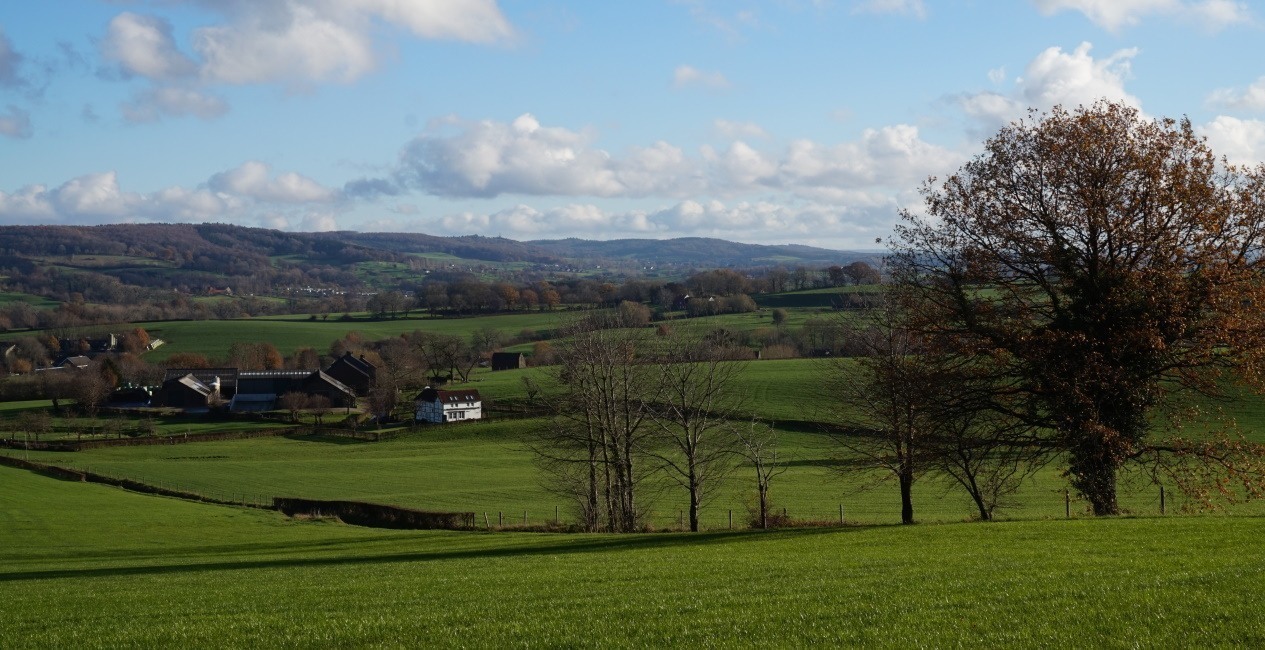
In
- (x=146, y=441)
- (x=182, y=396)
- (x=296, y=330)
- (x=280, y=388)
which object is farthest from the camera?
(x=296, y=330)

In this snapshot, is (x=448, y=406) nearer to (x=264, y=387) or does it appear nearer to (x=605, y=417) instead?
(x=264, y=387)

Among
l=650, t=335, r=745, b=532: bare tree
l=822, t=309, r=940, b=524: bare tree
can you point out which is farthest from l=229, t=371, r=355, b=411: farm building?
l=822, t=309, r=940, b=524: bare tree

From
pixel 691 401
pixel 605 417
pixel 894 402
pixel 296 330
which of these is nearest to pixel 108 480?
pixel 605 417

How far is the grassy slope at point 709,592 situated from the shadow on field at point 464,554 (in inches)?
4.8

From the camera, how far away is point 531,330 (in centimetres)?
13375

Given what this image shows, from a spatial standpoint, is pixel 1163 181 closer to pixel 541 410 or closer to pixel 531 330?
pixel 541 410

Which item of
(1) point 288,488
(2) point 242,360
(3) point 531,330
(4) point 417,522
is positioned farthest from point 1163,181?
(2) point 242,360

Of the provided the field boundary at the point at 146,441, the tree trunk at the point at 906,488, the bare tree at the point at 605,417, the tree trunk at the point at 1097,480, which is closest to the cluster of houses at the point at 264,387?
the field boundary at the point at 146,441

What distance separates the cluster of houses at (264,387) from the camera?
10725cm

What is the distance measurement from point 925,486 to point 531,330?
282ft

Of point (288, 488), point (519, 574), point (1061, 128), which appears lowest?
point (288, 488)

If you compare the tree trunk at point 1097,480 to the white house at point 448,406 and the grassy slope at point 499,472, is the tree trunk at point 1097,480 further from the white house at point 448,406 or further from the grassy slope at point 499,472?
the white house at point 448,406

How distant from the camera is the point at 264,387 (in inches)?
4525

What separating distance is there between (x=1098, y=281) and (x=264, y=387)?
106m
